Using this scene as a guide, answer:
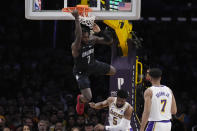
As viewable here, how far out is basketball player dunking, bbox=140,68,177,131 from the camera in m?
6.89

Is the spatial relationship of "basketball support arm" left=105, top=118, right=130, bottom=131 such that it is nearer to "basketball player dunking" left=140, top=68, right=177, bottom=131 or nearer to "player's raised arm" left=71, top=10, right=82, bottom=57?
"basketball player dunking" left=140, top=68, right=177, bottom=131

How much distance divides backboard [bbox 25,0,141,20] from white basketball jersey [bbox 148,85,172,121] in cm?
127

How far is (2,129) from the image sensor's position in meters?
9.84

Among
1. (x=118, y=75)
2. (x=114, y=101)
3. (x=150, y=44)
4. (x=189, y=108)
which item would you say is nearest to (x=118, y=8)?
(x=114, y=101)

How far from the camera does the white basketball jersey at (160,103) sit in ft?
22.7

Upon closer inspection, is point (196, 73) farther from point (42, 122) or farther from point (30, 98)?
point (42, 122)

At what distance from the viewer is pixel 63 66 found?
578 inches

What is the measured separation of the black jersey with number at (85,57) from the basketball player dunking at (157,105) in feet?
3.35

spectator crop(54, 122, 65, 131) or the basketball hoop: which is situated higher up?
the basketball hoop

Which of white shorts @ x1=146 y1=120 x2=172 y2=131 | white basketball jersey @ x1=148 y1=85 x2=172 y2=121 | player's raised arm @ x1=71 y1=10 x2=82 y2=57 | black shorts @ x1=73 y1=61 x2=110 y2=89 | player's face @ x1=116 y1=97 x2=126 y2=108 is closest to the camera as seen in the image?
player's raised arm @ x1=71 y1=10 x2=82 y2=57

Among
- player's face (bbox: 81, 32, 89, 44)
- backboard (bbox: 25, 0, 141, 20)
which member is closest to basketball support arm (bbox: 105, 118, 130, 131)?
backboard (bbox: 25, 0, 141, 20)

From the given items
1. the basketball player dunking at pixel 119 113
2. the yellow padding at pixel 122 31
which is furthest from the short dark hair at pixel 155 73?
the yellow padding at pixel 122 31

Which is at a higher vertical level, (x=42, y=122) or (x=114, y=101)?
(x=114, y=101)

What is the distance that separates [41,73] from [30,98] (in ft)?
7.73
